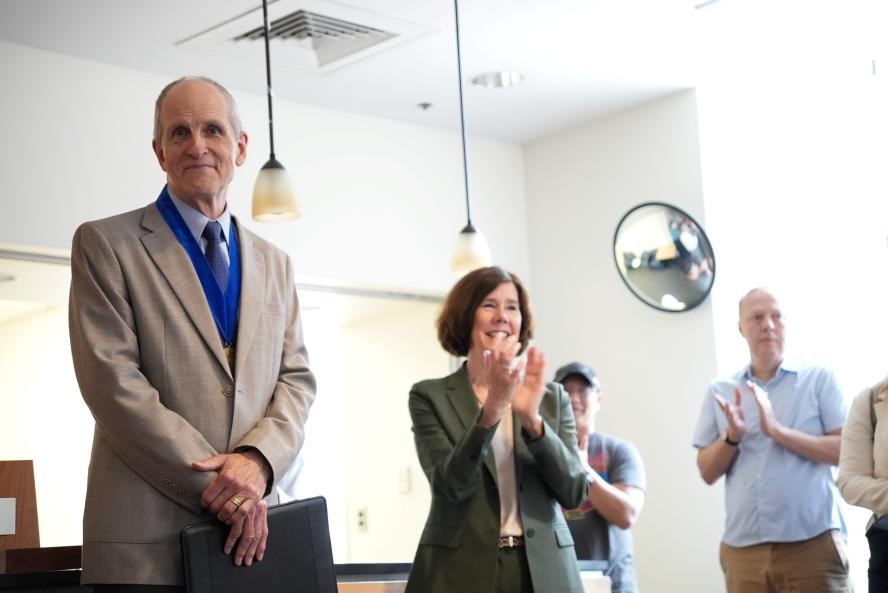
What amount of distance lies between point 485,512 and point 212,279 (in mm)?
856

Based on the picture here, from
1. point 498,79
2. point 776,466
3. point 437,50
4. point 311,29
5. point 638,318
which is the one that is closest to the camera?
point 776,466

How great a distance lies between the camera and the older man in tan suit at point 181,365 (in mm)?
1796

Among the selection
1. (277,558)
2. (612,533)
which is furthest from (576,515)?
(277,558)

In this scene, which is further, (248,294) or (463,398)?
(463,398)

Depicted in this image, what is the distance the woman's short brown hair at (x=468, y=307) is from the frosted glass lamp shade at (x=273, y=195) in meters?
1.14

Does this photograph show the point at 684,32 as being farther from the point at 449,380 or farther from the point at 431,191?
the point at 449,380

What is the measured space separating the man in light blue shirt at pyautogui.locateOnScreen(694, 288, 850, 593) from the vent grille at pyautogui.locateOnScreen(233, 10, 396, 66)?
1724 mm

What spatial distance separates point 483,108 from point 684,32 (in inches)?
47.1

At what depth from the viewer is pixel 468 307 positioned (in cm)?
285

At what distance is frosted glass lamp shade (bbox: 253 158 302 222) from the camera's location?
12.7ft

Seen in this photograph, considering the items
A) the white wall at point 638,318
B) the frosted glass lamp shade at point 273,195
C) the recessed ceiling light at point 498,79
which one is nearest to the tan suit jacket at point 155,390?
the frosted glass lamp shade at point 273,195

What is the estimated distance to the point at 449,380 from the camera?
276 cm

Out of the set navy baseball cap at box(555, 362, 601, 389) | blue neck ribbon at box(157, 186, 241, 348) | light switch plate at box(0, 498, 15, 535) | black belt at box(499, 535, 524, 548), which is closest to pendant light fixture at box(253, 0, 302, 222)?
navy baseball cap at box(555, 362, 601, 389)

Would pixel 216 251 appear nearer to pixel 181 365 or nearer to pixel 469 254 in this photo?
pixel 181 365
